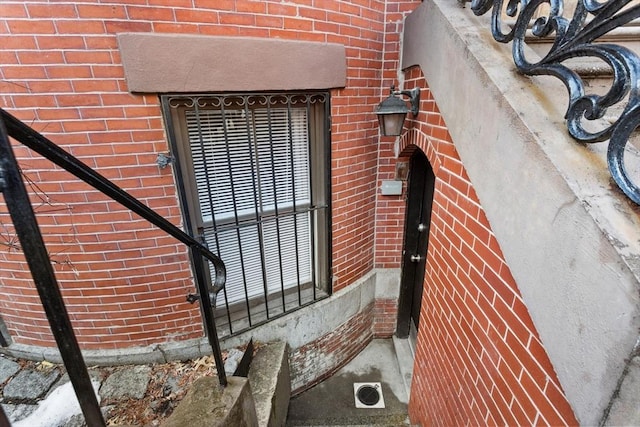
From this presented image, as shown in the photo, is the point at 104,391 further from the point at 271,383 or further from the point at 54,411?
the point at 271,383

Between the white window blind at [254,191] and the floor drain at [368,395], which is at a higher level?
the white window blind at [254,191]

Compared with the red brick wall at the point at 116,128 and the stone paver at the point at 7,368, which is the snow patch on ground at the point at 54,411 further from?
the stone paver at the point at 7,368

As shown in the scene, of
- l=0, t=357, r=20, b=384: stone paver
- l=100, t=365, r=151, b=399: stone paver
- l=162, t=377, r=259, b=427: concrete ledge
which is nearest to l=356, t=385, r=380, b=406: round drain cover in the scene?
l=162, t=377, r=259, b=427: concrete ledge

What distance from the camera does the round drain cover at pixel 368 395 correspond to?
329cm

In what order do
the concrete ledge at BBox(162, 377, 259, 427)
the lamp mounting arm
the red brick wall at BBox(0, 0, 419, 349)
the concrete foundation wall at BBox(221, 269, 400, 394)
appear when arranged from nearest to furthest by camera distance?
the concrete ledge at BBox(162, 377, 259, 427), the red brick wall at BBox(0, 0, 419, 349), the lamp mounting arm, the concrete foundation wall at BBox(221, 269, 400, 394)

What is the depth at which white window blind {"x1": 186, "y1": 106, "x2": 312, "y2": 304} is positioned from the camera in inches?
90.8

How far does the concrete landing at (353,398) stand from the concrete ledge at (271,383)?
0.87ft

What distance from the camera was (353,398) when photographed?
3.32m

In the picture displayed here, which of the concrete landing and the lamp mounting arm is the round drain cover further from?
the lamp mounting arm

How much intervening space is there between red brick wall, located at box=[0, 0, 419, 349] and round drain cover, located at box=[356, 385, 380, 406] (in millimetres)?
1935

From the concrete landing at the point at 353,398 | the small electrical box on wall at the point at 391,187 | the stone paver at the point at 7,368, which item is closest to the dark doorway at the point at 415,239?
the small electrical box on wall at the point at 391,187

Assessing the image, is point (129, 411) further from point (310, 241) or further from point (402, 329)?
point (402, 329)

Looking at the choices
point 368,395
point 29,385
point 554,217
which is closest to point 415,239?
point 368,395

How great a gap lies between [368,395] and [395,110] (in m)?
2.98
